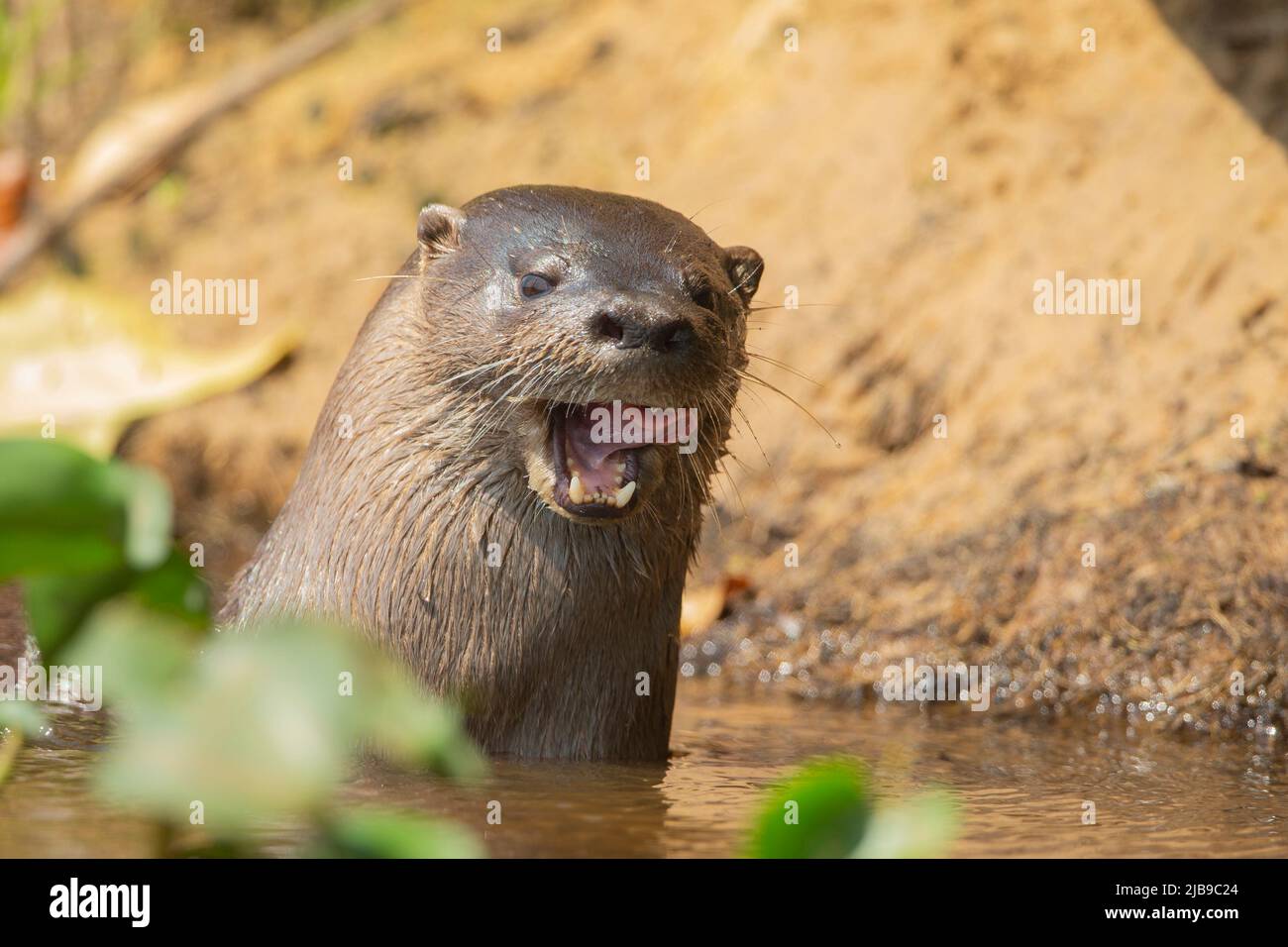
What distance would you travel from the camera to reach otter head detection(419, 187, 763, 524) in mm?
3346

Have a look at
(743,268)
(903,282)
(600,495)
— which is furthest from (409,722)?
(903,282)

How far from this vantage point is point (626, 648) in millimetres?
3836

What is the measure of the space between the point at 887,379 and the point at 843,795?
5746 millimetres

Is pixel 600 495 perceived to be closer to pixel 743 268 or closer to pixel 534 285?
pixel 534 285

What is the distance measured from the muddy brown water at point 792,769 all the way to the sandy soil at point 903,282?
476mm

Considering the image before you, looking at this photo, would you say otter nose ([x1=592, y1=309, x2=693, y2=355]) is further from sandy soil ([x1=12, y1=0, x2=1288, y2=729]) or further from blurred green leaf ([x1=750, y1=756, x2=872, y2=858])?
blurred green leaf ([x1=750, y1=756, x2=872, y2=858])

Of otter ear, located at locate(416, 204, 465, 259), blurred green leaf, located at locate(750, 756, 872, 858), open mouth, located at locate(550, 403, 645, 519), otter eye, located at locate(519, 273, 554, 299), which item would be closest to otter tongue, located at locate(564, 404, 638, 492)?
open mouth, located at locate(550, 403, 645, 519)

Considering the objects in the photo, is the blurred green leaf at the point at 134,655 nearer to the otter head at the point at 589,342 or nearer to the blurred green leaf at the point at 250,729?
the blurred green leaf at the point at 250,729

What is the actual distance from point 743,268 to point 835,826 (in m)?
3.34

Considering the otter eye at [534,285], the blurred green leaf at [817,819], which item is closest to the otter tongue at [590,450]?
the otter eye at [534,285]

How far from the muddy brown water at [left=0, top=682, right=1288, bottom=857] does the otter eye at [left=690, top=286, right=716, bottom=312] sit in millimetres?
1017

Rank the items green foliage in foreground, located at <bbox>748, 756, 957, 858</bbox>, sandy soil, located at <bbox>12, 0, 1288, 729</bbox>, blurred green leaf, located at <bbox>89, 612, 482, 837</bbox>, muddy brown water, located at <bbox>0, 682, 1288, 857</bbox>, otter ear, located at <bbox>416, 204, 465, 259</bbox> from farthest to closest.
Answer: sandy soil, located at <bbox>12, 0, 1288, 729</bbox> → otter ear, located at <bbox>416, 204, 465, 259</bbox> → muddy brown water, located at <bbox>0, 682, 1288, 857</bbox> → green foliage in foreground, located at <bbox>748, 756, 957, 858</bbox> → blurred green leaf, located at <bbox>89, 612, 482, 837</bbox>

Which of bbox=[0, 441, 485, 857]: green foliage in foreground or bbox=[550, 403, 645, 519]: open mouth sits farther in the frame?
bbox=[550, 403, 645, 519]: open mouth

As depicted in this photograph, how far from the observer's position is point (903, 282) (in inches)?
261
